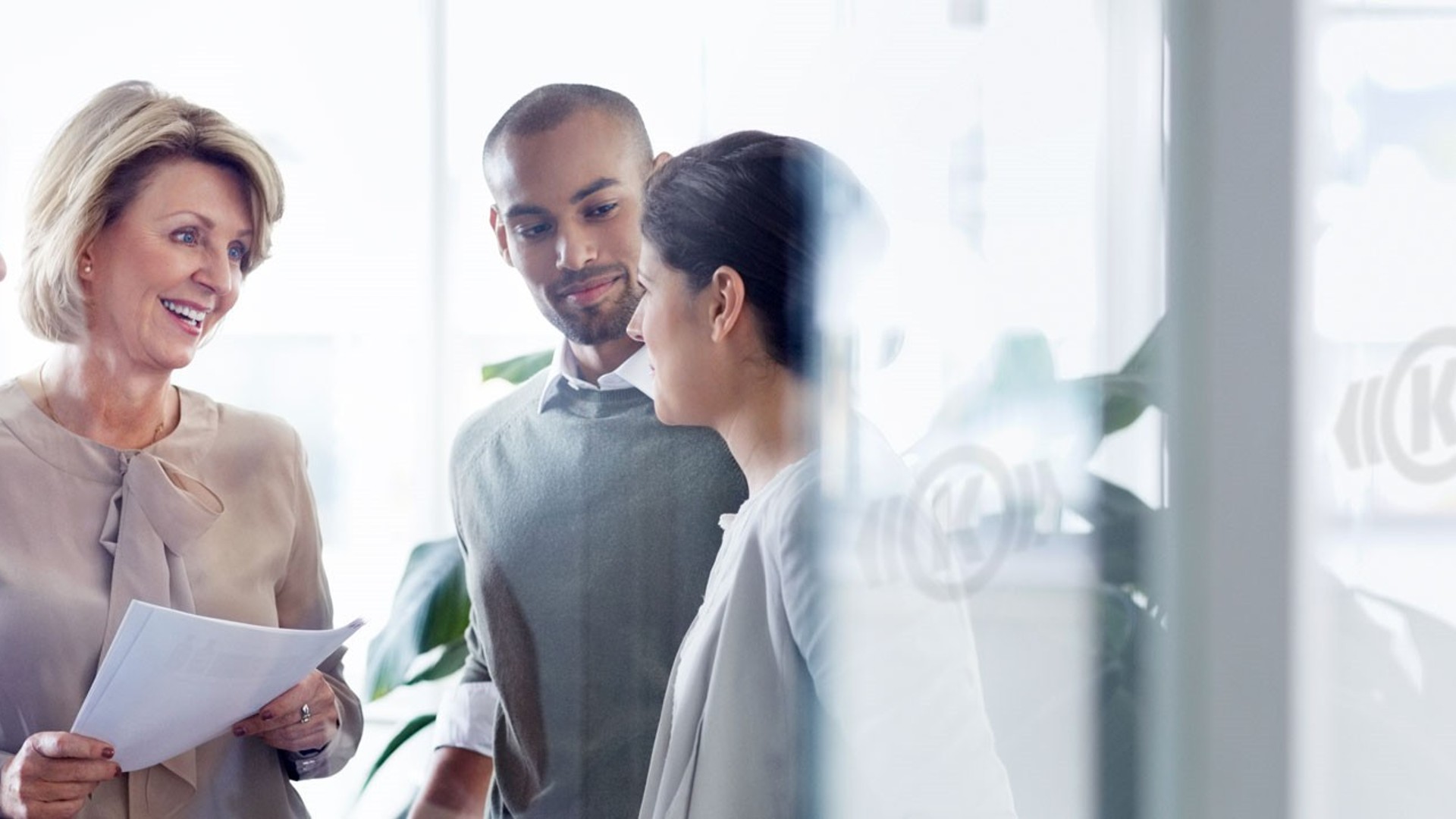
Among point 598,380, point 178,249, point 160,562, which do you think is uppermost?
point 178,249

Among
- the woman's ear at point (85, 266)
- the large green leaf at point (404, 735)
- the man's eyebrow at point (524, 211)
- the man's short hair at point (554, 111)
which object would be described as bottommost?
the large green leaf at point (404, 735)

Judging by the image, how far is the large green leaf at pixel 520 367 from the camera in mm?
792

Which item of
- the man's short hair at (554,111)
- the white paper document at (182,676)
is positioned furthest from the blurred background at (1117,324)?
the white paper document at (182,676)

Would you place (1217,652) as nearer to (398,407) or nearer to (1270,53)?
A: (1270,53)

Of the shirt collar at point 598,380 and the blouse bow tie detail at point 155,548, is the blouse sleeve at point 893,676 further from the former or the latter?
the blouse bow tie detail at point 155,548

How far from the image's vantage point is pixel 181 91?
887 mm

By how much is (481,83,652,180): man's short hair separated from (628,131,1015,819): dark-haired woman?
54mm

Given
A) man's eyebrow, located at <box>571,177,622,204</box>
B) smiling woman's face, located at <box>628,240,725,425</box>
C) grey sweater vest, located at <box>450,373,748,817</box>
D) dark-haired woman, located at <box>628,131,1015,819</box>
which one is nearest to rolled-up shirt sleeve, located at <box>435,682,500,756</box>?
grey sweater vest, located at <box>450,373,748,817</box>

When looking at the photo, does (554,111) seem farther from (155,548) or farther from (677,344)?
(155,548)

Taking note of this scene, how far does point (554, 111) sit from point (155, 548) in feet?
1.50

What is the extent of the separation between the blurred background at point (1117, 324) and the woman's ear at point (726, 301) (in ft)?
0.21

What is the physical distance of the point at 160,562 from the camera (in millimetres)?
874

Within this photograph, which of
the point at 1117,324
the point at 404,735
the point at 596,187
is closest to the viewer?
the point at 1117,324

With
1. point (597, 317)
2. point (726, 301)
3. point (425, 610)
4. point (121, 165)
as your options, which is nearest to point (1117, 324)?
point (726, 301)
